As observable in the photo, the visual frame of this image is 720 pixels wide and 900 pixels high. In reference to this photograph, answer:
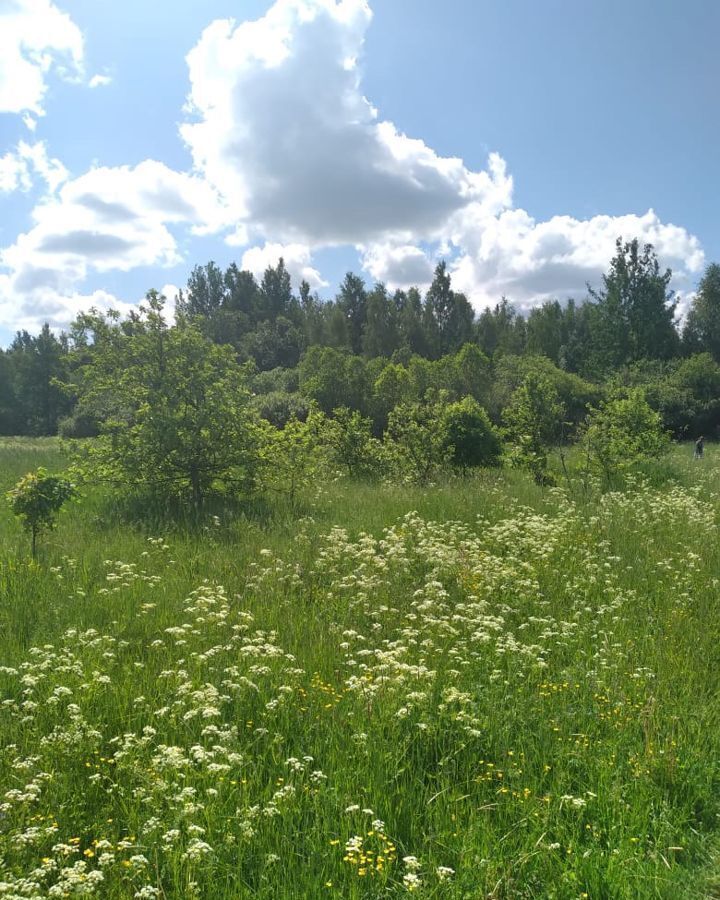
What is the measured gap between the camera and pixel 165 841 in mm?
2955

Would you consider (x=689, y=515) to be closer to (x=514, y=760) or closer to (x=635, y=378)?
(x=514, y=760)

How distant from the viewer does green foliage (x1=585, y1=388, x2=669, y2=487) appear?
1551cm

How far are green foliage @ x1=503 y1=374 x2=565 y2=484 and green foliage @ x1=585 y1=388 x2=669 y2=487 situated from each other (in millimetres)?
1116

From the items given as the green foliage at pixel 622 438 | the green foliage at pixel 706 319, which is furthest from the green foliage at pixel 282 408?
the green foliage at pixel 706 319

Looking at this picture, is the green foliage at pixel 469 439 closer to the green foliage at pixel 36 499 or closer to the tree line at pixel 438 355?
the tree line at pixel 438 355

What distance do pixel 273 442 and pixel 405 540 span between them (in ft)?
15.9

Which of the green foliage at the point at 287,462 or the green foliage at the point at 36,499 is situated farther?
the green foliage at the point at 287,462

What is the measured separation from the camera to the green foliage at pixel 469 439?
17984mm

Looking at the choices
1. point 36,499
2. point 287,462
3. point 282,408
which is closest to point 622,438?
point 287,462

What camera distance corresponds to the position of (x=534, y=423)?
17172 millimetres

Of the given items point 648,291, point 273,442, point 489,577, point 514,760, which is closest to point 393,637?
point 489,577

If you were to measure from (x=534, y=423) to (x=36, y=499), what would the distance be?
42.7ft

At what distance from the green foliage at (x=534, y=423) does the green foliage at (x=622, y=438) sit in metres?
1.12

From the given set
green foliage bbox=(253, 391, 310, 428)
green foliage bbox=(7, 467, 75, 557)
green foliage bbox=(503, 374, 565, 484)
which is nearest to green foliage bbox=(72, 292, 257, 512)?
green foliage bbox=(7, 467, 75, 557)
